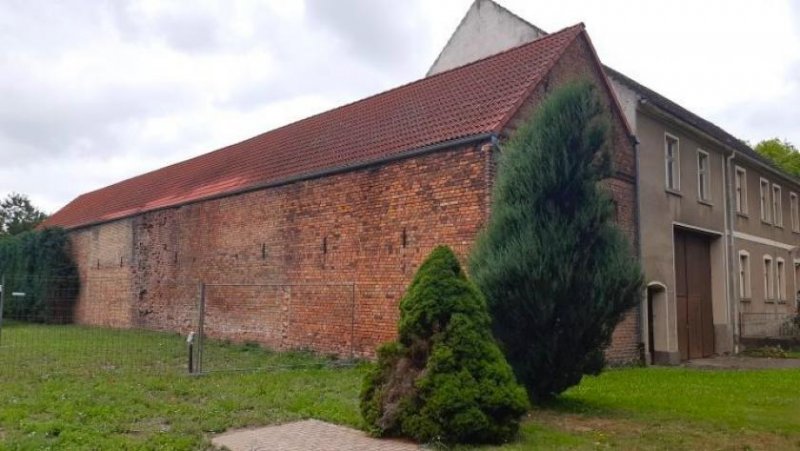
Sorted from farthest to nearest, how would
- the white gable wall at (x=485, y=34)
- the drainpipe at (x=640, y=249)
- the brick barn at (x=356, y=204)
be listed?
the white gable wall at (x=485, y=34), the drainpipe at (x=640, y=249), the brick barn at (x=356, y=204)

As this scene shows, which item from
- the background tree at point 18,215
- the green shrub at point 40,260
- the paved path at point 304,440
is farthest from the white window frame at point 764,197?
the background tree at point 18,215

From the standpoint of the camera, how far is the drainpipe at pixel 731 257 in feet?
66.8

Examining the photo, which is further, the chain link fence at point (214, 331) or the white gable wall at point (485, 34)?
the white gable wall at point (485, 34)

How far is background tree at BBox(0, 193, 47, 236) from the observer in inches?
1741

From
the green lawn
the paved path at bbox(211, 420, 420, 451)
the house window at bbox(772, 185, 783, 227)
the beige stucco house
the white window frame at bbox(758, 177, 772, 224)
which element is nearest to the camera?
the paved path at bbox(211, 420, 420, 451)

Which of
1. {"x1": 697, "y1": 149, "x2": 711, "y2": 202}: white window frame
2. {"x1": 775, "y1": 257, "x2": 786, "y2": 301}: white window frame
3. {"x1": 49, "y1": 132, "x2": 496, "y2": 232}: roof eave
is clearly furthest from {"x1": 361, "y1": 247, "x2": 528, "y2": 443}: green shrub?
{"x1": 775, "y1": 257, "x2": 786, "y2": 301}: white window frame

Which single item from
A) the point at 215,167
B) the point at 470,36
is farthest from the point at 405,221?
the point at 215,167

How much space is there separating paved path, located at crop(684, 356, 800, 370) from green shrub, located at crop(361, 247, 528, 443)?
10.9 m

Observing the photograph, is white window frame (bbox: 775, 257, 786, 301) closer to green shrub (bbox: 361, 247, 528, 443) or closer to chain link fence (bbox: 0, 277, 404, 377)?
chain link fence (bbox: 0, 277, 404, 377)

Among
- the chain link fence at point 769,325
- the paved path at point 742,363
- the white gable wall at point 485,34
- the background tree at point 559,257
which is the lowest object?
the paved path at point 742,363

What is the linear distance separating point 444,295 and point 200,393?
13.8ft

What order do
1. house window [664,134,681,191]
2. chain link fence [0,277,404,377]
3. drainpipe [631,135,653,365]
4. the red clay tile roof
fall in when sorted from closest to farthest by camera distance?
chain link fence [0,277,404,377] < the red clay tile roof < drainpipe [631,135,653,365] < house window [664,134,681,191]

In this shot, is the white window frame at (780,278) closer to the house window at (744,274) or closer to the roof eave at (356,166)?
the house window at (744,274)

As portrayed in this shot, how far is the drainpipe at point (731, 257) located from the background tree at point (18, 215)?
136ft
